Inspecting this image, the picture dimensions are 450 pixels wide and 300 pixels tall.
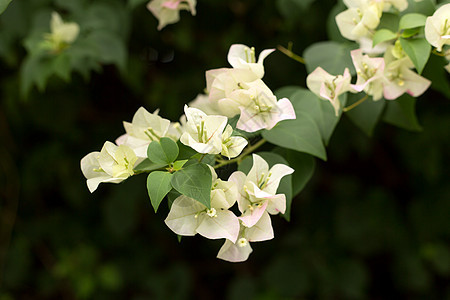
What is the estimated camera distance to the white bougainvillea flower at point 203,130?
49 cm

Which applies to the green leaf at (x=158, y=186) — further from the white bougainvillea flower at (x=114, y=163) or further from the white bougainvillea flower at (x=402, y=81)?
the white bougainvillea flower at (x=402, y=81)

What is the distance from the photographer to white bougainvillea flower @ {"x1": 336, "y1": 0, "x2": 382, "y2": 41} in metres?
0.65

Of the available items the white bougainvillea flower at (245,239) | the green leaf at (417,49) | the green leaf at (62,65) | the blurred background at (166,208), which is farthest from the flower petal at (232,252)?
the blurred background at (166,208)

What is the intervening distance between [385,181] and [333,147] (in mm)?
447

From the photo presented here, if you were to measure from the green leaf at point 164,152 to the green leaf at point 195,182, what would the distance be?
0.02m

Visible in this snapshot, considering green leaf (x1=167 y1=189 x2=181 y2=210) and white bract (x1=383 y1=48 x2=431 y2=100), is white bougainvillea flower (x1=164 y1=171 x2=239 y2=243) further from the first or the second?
white bract (x1=383 y1=48 x2=431 y2=100)

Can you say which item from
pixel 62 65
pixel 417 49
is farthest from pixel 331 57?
pixel 62 65

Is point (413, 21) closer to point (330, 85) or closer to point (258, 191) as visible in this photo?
point (330, 85)

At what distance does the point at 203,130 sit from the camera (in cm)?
Result: 51

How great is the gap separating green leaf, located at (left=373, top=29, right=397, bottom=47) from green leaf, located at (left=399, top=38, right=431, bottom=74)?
16 mm

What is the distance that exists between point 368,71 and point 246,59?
0.18 m

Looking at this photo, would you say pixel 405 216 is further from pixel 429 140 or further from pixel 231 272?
pixel 231 272

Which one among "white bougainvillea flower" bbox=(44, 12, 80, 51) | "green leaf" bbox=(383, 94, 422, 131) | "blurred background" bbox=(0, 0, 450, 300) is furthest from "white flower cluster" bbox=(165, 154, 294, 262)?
"blurred background" bbox=(0, 0, 450, 300)

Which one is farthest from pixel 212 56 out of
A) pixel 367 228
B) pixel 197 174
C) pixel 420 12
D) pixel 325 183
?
pixel 197 174
